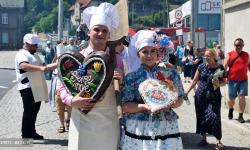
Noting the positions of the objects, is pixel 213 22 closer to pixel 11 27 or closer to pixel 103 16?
pixel 11 27

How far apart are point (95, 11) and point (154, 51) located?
0.67m

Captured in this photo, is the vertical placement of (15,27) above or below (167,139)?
above

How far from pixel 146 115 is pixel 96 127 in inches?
17.9

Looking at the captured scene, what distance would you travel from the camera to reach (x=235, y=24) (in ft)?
28.6

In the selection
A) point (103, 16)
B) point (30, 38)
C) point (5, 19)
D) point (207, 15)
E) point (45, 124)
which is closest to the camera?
point (103, 16)

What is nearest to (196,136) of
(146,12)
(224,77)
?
(224,77)

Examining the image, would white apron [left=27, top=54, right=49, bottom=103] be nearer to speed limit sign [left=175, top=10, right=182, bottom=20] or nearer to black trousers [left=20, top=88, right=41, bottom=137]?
black trousers [left=20, top=88, right=41, bottom=137]

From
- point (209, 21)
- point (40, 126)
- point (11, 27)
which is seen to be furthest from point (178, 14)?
point (11, 27)

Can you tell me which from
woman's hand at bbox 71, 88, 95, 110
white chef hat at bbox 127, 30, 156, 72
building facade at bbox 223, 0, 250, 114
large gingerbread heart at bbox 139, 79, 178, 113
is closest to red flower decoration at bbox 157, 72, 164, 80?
large gingerbread heart at bbox 139, 79, 178, 113

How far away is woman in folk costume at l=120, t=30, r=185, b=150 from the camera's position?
8.87 ft

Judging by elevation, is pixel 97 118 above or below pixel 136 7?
below

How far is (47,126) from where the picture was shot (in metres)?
6.68

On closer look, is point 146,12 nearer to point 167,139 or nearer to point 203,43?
point 203,43

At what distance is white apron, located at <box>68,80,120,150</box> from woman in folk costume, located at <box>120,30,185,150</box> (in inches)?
5.3
